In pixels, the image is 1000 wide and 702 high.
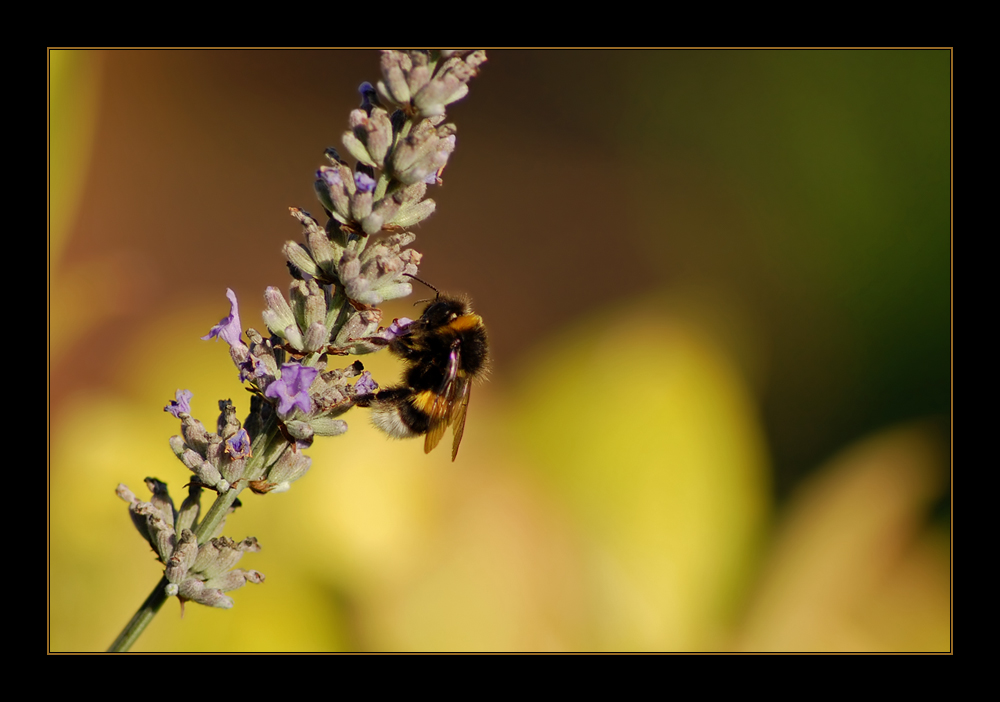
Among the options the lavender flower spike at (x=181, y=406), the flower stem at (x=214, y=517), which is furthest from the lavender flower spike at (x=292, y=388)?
the lavender flower spike at (x=181, y=406)

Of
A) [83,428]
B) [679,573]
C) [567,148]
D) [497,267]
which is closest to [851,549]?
[679,573]

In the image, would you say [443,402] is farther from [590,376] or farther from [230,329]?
[590,376]

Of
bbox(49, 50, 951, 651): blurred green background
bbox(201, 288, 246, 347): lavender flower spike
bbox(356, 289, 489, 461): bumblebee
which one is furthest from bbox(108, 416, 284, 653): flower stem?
bbox(49, 50, 951, 651): blurred green background

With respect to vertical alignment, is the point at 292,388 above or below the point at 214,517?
above

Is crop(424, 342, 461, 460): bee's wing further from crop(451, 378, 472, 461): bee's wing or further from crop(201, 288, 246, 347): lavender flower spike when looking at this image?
crop(201, 288, 246, 347): lavender flower spike

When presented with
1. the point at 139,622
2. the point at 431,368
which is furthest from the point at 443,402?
the point at 139,622

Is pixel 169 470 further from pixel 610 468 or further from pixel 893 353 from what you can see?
pixel 893 353
